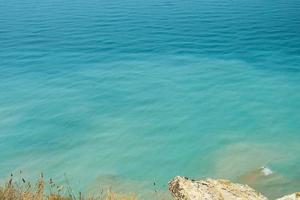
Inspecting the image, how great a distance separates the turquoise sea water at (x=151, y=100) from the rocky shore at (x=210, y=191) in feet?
15.9

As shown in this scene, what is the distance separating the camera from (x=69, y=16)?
36969 millimetres

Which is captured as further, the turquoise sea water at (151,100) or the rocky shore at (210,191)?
the turquoise sea water at (151,100)

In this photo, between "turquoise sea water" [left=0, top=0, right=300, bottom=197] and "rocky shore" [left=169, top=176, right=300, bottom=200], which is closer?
"rocky shore" [left=169, top=176, right=300, bottom=200]

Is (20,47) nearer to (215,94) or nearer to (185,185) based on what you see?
(215,94)

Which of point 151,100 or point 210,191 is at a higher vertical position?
point 151,100

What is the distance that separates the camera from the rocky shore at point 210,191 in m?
6.64

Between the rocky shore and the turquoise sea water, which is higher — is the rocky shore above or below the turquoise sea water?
below

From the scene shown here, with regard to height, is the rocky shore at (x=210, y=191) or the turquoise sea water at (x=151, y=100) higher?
the turquoise sea water at (x=151, y=100)

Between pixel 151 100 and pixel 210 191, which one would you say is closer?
pixel 210 191

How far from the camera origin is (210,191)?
6816 millimetres

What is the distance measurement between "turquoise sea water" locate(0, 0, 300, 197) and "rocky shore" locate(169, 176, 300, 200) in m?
4.84

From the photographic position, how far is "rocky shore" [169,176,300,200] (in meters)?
6.64

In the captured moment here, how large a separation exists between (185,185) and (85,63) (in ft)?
56.7

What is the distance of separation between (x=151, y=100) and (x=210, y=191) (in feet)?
39.0
